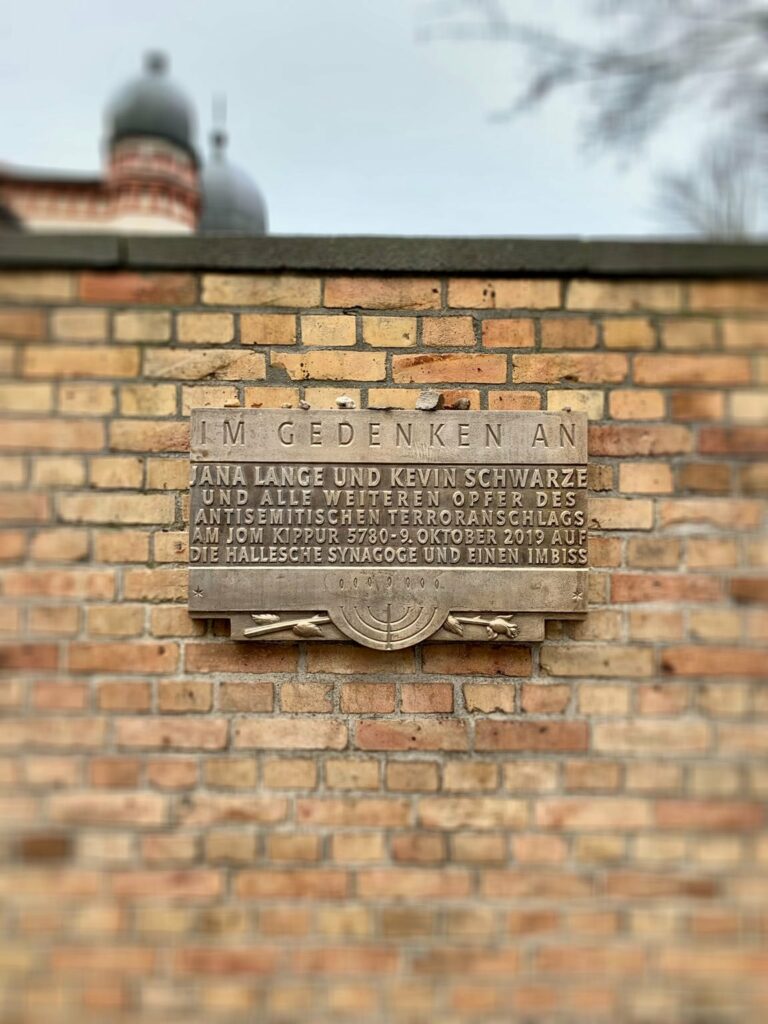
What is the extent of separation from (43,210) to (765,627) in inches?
571

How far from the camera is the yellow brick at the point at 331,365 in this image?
194cm

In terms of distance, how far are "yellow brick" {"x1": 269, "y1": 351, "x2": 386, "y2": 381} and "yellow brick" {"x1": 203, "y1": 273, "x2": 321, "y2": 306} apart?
0.47 ft

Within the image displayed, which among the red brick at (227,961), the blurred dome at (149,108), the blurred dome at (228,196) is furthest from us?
the blurred dome at (149,108)

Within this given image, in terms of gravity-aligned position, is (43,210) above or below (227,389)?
above

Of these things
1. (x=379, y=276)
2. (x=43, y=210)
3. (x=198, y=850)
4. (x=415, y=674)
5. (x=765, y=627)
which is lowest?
(x=198, y=850)

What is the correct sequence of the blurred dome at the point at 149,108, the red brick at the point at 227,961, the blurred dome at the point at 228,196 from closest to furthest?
the red brick at the point at 227,961, the blurred dome at the point at 228,196, the blurred dome at the point at 149,108

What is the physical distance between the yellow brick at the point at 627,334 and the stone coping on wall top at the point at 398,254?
→ 129 mm

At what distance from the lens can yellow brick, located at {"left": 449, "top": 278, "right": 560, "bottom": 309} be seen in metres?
1.96

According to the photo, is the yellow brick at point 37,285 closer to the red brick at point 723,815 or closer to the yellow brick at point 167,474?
the yellow brick at point 167,474

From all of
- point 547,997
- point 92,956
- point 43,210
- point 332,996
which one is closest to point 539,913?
point 547,997

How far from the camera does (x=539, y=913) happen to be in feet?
6.26

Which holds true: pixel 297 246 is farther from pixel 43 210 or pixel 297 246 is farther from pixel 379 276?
pixel 43 210

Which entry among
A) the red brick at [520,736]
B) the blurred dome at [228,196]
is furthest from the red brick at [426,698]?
the blurred dome at [228,196]

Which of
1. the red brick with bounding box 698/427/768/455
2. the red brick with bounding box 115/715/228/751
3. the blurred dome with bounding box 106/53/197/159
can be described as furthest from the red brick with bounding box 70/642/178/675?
the blurred dome with bounding box 106/53/197/159
